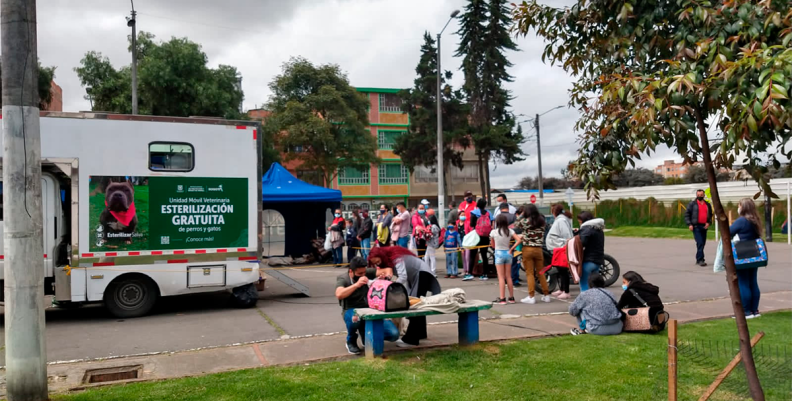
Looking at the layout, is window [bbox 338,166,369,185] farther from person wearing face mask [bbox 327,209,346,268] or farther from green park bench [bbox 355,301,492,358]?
green park bench [bbox 355,301,492,358]

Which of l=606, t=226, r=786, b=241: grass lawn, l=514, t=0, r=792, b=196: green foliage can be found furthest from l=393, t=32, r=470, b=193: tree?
l=514, t=0, r=792, b=196: green foliage

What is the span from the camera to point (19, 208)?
5.11 meters

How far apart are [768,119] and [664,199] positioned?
112 ft

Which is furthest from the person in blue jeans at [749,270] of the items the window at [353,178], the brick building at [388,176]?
the window at [353,178]

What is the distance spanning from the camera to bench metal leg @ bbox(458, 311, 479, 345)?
7.04 metres

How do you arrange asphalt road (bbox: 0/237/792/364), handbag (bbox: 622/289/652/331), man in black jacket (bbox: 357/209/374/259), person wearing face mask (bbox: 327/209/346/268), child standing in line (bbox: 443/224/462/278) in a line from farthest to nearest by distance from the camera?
person wearing face mask (bbox: 327/209/346/268)
man in black jacket (bbox: 357/209/374/259)
child standing in line (bbox: 443/224/462/278)
asphalt road (bbox: 0/237/792/364)
handbag (bbox: 622/289/652/331)

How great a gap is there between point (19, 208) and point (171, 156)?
4572mm

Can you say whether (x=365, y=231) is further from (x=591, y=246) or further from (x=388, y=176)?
(x=388, y=176)

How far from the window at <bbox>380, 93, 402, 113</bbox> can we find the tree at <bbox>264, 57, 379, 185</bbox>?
18027 millimetres

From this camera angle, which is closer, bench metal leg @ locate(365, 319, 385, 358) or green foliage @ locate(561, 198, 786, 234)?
bench metal leg @ locate(365, 319, 385, 358)

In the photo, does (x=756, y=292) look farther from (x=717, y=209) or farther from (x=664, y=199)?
(x=664, y=199)

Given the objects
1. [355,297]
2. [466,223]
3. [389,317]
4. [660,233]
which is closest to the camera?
[389,317]

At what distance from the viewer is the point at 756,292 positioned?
28.7 ft

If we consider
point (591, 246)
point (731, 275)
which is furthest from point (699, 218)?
point (731, 275)
